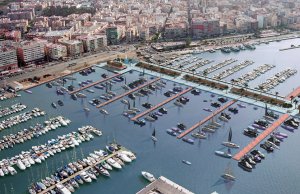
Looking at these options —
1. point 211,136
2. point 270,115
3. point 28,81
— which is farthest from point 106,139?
point 28,81

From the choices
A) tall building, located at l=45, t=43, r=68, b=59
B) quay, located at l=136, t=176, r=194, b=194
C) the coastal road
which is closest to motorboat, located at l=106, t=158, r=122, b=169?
quay, located at l=136, t=176, r=194, b=194

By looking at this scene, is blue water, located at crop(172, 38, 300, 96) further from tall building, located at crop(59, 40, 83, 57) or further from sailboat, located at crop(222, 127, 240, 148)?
tall building, located at crop(59, 40, 83, 57)

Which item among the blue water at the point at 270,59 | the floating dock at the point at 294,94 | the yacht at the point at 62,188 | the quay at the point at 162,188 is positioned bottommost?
the yacht at the point at 62,188

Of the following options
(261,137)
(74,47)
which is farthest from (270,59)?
(74,47)

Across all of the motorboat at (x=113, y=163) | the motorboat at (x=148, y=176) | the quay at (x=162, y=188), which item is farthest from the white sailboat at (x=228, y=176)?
the motorboat at (x=113, y=163)

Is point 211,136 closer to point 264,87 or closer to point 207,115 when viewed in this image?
point 207,115

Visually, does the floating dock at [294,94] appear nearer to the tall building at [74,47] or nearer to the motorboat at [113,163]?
the motorboat at [113,163]
